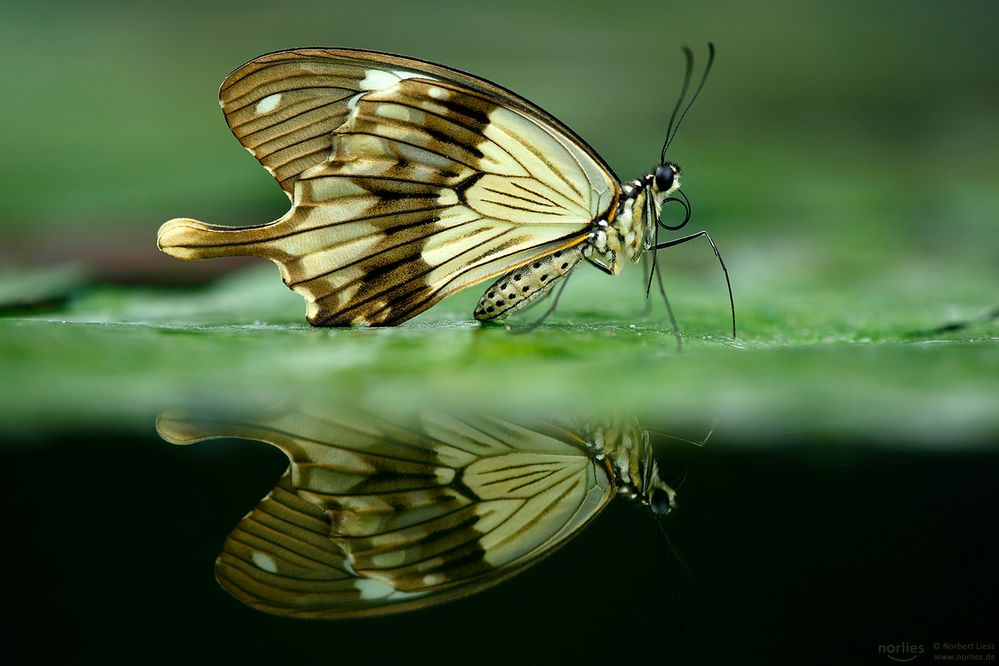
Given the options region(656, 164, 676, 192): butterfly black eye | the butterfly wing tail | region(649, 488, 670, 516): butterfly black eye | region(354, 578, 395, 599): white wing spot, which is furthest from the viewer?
region(656, 164, 676, 192): butterfly black eye

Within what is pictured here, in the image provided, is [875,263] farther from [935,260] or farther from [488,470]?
[488,470]

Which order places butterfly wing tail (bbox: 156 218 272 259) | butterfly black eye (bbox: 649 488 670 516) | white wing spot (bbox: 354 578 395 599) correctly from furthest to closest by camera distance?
butterfly wing tail (bbox: 156 218 272 259) → butterfly black eye (bbox: 649 488 670 516) → white wing spot (bbox: 354 578 395 599)

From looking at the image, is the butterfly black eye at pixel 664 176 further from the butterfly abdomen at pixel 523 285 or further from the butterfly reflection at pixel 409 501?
the butterfly reflection at pixel 409 501

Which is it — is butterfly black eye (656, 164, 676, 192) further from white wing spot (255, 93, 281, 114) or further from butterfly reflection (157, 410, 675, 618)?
butterfly reflection (157, 410, 675, 618)

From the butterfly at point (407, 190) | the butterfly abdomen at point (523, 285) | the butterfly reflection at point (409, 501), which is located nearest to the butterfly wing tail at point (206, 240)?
the butterfly at point (407, 190)

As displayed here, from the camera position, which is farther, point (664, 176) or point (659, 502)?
point (664, 176)

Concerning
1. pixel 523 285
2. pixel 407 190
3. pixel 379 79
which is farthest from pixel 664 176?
pixel 379 79

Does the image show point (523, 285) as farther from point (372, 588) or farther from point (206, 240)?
point (372, 588)

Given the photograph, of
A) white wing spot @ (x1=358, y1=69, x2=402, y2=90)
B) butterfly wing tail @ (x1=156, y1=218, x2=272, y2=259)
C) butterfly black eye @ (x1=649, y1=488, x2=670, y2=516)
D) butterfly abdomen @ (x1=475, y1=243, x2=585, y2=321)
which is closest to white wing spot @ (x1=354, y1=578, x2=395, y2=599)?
butterfly black eye @ (x1=649, y1=488, x2=670, y2=516)
